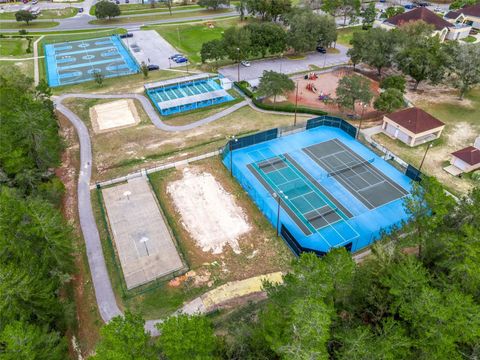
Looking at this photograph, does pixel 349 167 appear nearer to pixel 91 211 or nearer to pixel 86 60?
pixel 91 211

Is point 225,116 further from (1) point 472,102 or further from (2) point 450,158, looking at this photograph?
(1) point 472,102

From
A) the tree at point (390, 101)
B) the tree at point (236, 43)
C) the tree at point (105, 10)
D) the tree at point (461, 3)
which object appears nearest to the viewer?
the tree at point (390, 101)

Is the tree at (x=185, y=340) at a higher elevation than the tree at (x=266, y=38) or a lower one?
lower

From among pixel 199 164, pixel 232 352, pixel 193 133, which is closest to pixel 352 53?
pixel 193 133

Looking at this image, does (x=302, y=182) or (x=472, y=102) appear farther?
(x=472, y=102)

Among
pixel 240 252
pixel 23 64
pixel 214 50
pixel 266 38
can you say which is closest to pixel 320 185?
pixel 240 252

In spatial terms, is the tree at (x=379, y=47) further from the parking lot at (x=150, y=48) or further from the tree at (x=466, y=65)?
the parking lot at (x=150, y=48)

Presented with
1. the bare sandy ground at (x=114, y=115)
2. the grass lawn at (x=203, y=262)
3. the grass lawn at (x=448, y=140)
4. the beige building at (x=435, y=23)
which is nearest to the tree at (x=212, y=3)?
the beige building at (x=435, y=23)
